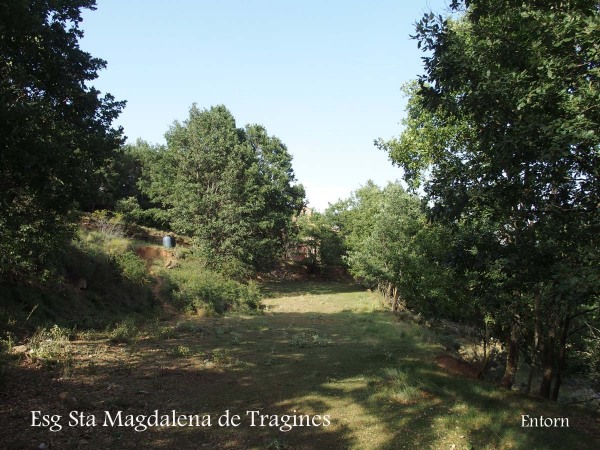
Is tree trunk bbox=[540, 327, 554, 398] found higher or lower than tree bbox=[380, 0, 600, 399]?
lower

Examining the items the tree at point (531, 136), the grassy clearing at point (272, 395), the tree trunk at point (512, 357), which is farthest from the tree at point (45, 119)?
the tree trunk at point (512, 357)

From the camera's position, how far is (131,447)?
230 inches

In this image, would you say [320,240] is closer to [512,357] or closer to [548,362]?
[512,357]

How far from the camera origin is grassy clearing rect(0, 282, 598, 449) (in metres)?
6.31

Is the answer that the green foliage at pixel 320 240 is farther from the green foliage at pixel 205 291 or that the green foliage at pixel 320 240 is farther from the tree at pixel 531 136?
the tree at pixel 531 136

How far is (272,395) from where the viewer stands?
8.41m

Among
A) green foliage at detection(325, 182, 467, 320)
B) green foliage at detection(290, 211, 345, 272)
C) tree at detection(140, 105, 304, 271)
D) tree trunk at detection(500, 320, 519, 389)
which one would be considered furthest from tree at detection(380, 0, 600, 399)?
green foliage at detection(290, 211, 345, 272)

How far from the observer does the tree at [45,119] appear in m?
7.10

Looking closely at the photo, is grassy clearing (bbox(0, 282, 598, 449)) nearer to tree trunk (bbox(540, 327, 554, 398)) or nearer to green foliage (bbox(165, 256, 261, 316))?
tree trunk (bbox(540, 327, 554, 398))

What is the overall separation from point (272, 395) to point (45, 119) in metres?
7.78

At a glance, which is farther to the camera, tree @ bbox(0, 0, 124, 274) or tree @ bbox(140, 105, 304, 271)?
tree @ bbox(140, 105, 304, 271)

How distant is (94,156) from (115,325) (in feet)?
24.0

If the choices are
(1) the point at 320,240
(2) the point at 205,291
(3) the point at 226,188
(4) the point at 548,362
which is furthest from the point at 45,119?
(1) the point at 320,240

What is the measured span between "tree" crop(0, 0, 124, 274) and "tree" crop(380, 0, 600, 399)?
23.3 ft
